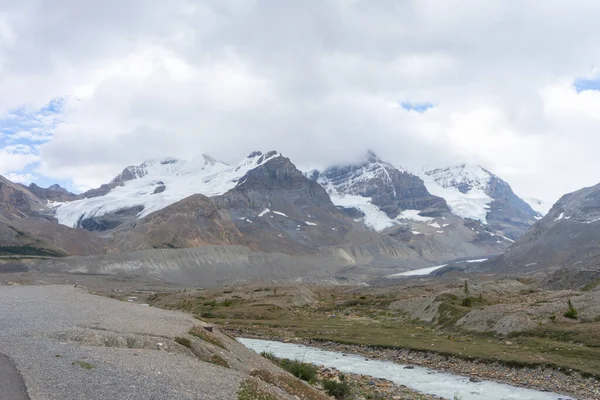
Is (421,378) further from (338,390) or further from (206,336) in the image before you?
(206,336)

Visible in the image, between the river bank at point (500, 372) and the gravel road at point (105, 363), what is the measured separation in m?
22.1

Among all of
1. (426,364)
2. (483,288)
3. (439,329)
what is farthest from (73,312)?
(483,288)

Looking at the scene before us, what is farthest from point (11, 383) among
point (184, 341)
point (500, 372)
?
point (500, 372)

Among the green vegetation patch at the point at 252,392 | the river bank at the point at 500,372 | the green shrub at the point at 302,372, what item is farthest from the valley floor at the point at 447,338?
the green vegetation patch at the point at 252,392

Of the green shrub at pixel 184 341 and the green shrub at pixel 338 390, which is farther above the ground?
the green shrub at pixel 184 341

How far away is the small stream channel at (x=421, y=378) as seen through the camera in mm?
34281

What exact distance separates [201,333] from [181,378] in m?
13.3

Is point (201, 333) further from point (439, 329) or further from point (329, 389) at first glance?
point (439, 329)

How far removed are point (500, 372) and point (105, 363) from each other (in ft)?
98.5

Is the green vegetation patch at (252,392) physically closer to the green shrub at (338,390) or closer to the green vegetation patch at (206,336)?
the green shrub at (338,390)

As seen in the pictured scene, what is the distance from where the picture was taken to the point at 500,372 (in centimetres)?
3972

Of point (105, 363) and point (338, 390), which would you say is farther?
point (338, 390)

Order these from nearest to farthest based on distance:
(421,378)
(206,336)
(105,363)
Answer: (105,363) → (206,336) → (421,378)

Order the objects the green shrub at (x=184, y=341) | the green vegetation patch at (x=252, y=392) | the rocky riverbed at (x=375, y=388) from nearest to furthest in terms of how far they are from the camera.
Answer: the green vegetation patch at (x=252, y=392) < the green shrub at (x=184, y=341) < the rocky riverbed at (x=375, y=388)
